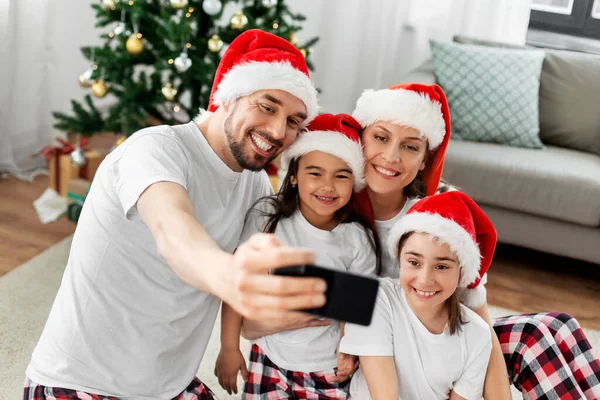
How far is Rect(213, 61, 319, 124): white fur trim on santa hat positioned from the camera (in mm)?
1521

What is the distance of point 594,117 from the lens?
336 cm

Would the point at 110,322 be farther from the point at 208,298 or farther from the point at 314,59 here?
the point at 314,59

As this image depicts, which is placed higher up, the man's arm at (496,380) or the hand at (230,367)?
the man's arm at (496,380)

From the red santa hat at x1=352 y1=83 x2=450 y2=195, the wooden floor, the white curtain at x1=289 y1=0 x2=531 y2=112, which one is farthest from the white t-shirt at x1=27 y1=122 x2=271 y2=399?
the white curtain at x1=289 y1=0 x2=531 y2=112

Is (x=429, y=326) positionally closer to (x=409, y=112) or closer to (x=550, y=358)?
(x=550, y=358)

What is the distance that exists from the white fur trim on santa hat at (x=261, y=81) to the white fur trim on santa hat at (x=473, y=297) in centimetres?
59

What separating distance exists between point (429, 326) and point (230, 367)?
19.1 inches

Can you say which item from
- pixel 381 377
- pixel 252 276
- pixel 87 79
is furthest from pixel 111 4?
pixel 252 276

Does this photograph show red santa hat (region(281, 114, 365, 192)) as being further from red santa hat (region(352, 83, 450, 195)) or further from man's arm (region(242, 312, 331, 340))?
man's arm (region(242, 312, 331, 340))

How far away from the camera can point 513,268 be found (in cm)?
322

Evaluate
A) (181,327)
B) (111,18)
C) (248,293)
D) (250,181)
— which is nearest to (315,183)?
(250,181)

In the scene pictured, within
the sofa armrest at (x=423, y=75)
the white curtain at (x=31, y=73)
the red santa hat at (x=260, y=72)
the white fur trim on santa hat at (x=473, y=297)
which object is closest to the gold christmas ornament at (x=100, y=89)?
the white curtain at (x=31, y=73)

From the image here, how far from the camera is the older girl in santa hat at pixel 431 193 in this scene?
64.1 inches

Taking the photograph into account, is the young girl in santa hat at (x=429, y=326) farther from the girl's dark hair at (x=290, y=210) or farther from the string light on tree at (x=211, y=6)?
the string light on tree at (x=211, y=6)
